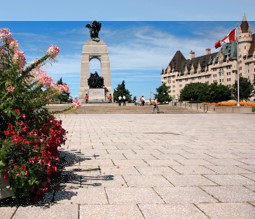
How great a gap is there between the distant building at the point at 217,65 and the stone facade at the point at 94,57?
196 feet

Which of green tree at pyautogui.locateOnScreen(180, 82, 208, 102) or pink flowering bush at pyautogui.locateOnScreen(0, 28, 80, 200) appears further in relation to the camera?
green tree at pyautogui.locateOnScreen(180, 82, 208, 102)

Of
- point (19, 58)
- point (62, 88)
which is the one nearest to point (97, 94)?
point (62, 88)

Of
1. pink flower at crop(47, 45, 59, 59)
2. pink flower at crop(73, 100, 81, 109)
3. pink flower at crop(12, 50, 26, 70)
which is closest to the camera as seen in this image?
pink flower at crop(12, 50, 26, 70)

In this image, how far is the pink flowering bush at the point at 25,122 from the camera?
3938mm

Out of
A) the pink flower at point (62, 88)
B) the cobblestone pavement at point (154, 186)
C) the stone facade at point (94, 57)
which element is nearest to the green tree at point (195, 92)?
the stone facade at point (94, 57)

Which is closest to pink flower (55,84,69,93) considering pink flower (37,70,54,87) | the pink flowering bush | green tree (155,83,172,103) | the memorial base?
the pink flowering bush

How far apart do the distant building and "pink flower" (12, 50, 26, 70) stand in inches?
4140

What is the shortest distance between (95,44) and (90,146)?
170 feet

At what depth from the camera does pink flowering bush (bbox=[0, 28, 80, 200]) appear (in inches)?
155

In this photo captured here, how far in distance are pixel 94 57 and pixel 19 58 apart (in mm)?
55786

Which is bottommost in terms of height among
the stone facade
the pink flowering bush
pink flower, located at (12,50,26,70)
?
the pink flowering bush

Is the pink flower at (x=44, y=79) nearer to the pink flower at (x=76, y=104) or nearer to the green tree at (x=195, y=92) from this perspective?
the pink flower at (x=76, y=104)

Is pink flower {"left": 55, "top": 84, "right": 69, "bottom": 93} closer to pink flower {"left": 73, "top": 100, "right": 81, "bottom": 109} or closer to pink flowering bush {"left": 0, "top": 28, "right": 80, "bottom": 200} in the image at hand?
pink flowering bush {"left": 0, "top": 28, "right": 80, "bottom": 200}

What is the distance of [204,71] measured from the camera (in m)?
136
